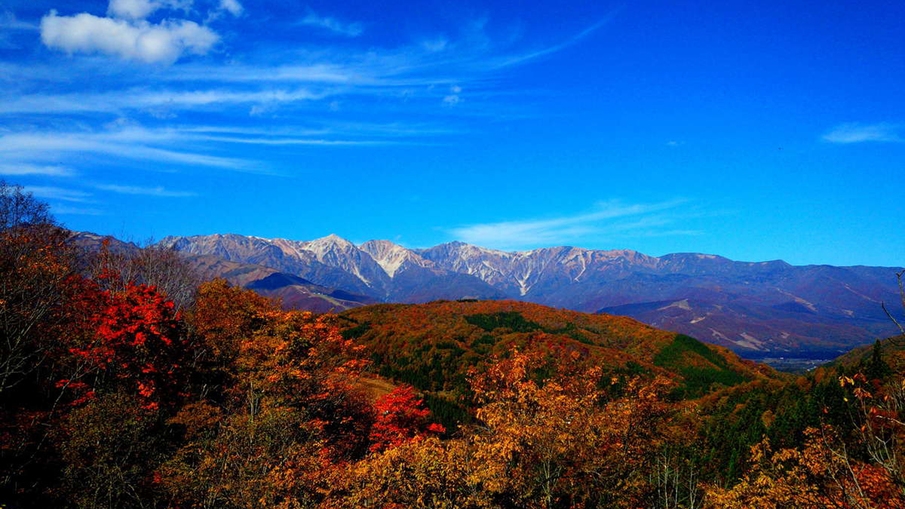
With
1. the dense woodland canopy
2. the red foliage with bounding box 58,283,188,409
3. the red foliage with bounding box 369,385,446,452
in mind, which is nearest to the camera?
the dense woodland canopy

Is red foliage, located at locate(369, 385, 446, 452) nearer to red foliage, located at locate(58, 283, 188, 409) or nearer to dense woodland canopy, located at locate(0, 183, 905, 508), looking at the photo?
dense woodland canopy, located at locate(0, 183, 905, 508)

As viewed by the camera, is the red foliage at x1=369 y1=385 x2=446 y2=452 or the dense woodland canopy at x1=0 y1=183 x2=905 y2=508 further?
the red foliage at x1=369 y1=385 x2=446 y2=452

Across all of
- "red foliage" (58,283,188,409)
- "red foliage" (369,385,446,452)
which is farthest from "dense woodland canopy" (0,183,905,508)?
"red foliage" (369,385,446,452)

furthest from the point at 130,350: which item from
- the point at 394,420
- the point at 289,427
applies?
the point at 394,420

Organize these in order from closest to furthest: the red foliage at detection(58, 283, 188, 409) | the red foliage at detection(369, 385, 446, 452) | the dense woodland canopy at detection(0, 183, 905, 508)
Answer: the dense woodland canopy at detection(0, 183, 905, 508)
the red foliage at detection(58, 283, 188, 409)
the red foliage at detection(369, 385, 446, 452)

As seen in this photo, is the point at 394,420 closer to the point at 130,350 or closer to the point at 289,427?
the point at 130,350

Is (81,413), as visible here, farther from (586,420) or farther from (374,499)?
(586,420)

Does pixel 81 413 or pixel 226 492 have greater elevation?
pixel 81 413

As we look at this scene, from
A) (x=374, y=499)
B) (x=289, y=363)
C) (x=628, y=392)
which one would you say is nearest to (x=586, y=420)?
(x=628, y=392)

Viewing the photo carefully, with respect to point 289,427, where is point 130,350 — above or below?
above

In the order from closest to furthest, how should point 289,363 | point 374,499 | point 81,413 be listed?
1. point 374,499
2. point 81,413
3. point 289,363

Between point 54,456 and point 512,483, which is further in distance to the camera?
point 54,456

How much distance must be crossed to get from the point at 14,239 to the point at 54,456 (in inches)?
1143

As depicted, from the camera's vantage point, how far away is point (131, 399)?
119ft
